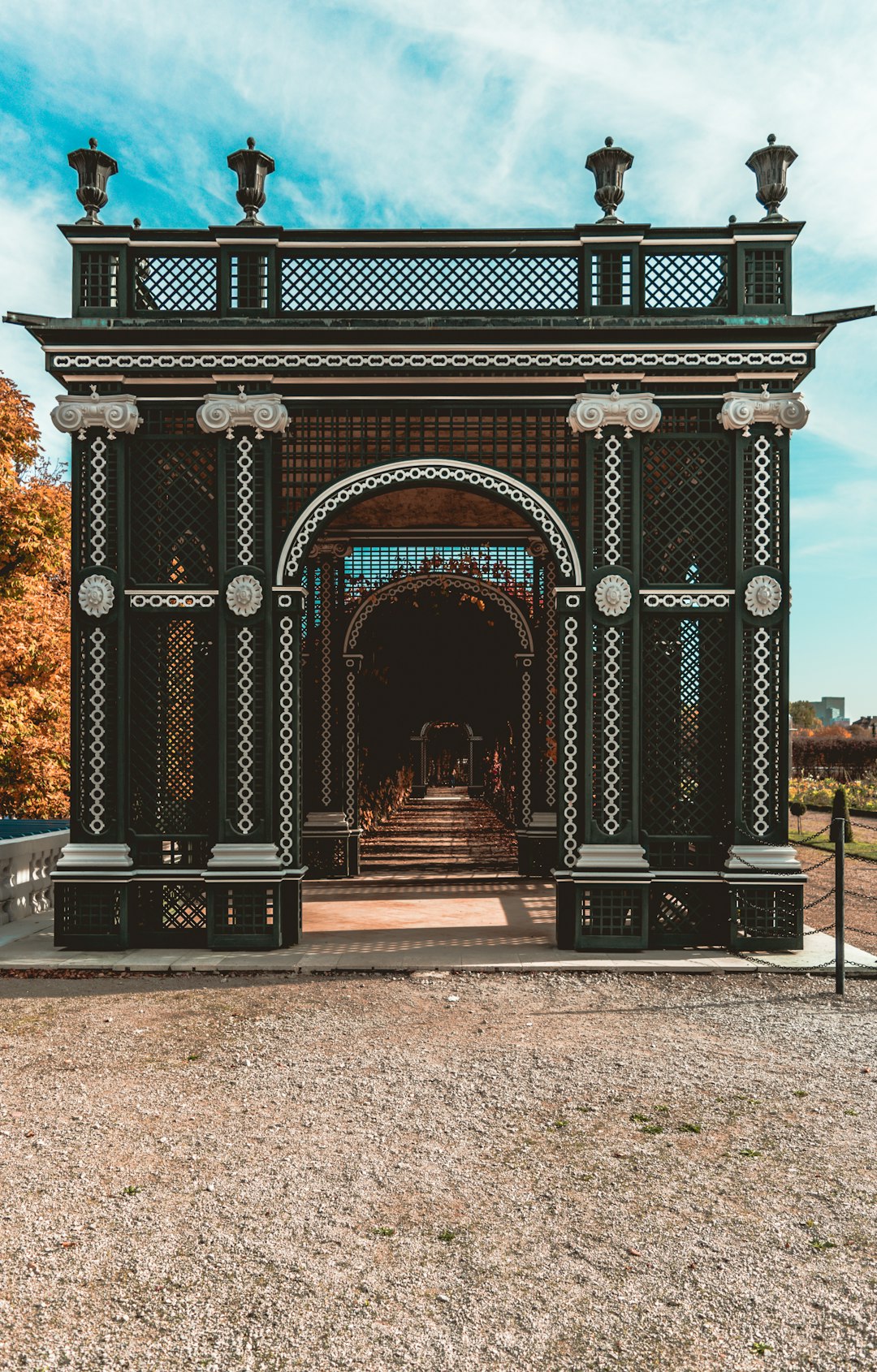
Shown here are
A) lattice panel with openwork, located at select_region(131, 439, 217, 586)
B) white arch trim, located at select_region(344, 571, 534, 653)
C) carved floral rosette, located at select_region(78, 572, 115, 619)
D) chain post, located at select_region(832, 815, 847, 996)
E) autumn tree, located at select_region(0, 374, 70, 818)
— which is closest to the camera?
chain post, located at select_region(832, 815, 847, 996)

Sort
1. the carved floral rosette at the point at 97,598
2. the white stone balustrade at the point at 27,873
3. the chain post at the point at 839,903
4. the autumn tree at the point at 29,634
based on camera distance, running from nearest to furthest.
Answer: the chain post at the point at 839,903, the carved floral rosette at the point at 97,598, the white stone balustrade at the point at 27,873, the autumn tree at the point at 29,634

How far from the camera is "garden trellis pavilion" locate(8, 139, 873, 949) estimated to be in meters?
7.71

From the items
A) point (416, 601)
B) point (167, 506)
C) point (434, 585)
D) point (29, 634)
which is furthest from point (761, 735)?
point (29, 634)

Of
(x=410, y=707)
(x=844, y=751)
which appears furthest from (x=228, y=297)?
(x=844, y=751)

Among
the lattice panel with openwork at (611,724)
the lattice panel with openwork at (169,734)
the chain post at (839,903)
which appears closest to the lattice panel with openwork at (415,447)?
the lattice panel with openwork at (611,724)

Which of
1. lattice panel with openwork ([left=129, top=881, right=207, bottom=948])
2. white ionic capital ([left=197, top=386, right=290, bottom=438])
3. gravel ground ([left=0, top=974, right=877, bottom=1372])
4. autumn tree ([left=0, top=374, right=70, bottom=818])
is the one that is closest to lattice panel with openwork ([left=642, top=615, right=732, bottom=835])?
gravel ground ([left=0, top=974, right=877, bottom=1372])

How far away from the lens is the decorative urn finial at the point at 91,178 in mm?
7871

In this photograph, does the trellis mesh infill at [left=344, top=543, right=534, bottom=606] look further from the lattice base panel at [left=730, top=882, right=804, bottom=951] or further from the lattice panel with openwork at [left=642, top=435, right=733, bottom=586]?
the lattice base panel at [left=730, top=882, right=804, bottom=951]

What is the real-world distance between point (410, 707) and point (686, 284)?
13786mm

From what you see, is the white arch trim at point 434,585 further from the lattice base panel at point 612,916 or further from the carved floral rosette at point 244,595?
the lattice base panel at point 612,916

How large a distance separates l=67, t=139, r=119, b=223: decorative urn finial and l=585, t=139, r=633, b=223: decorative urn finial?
4.41 m

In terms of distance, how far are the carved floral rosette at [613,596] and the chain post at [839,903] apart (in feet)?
8.12

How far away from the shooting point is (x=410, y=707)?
815 inches

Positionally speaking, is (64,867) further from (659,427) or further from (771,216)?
(771,216)
